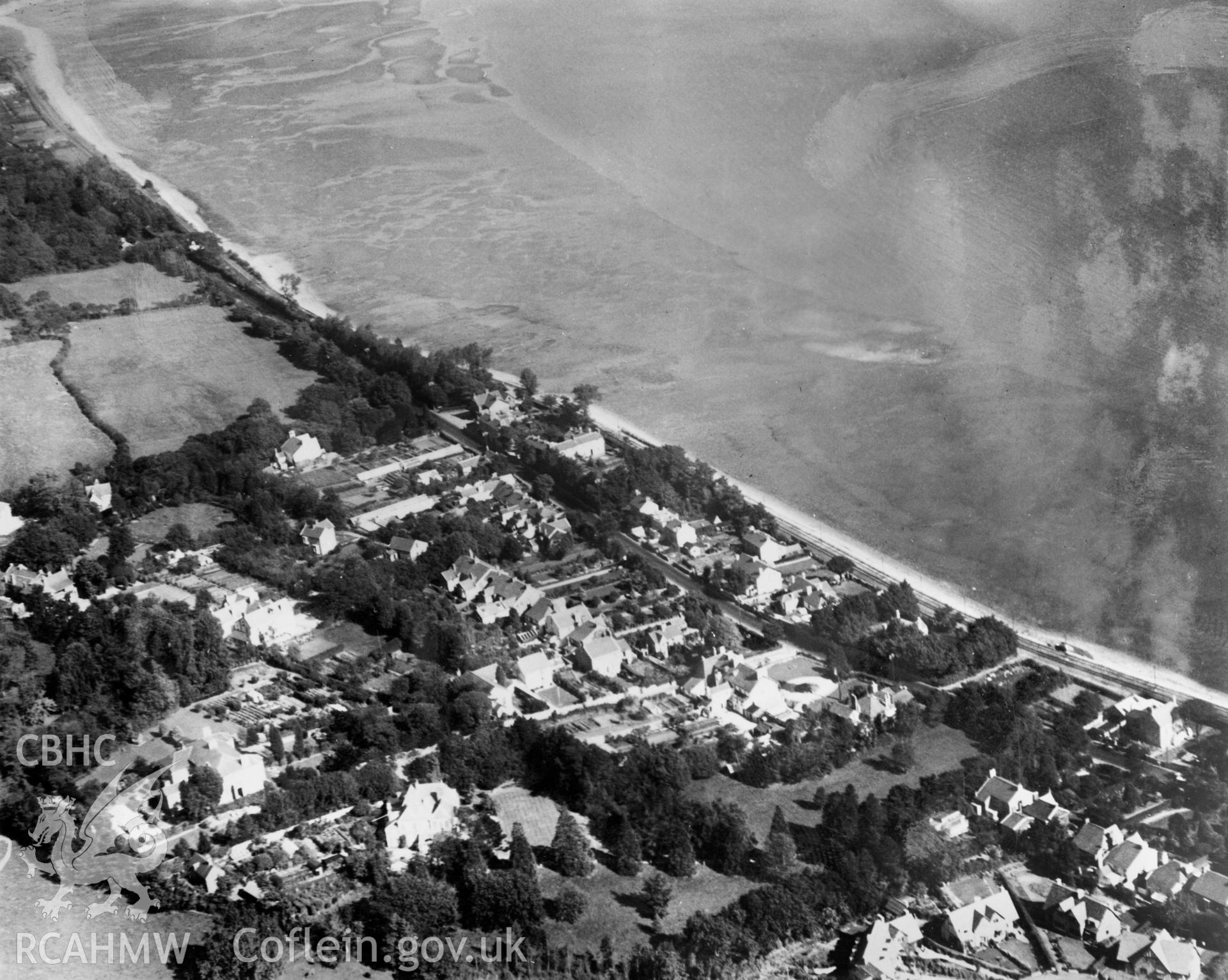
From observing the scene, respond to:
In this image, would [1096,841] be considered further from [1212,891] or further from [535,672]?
[535,672]

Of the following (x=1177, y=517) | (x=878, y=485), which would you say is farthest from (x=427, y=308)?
(x=1177, y=517)

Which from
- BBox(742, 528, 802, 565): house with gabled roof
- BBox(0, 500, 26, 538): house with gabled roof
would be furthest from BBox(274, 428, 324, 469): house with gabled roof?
BBox(742, 528, 802, 565): house with gabled roof

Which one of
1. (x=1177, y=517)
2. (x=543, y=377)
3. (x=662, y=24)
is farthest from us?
(x=662, y=24)

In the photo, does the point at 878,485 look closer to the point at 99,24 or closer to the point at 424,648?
the point at 424,648

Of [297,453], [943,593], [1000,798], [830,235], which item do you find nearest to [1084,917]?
[1000,798]

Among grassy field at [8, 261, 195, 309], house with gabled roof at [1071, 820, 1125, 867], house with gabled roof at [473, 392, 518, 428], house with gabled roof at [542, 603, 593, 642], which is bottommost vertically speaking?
house with gabled roof at [1071, 820, 1125, 867]

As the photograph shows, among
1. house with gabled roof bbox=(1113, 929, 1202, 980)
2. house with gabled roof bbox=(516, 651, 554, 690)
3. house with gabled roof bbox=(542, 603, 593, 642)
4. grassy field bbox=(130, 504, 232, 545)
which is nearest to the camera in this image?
house with gabled roof bbox=(1113, 929, 1202, 980)

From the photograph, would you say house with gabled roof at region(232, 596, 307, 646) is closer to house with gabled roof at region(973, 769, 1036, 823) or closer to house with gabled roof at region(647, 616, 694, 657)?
house with gabled roof at region(647, 616, 694, 657)
